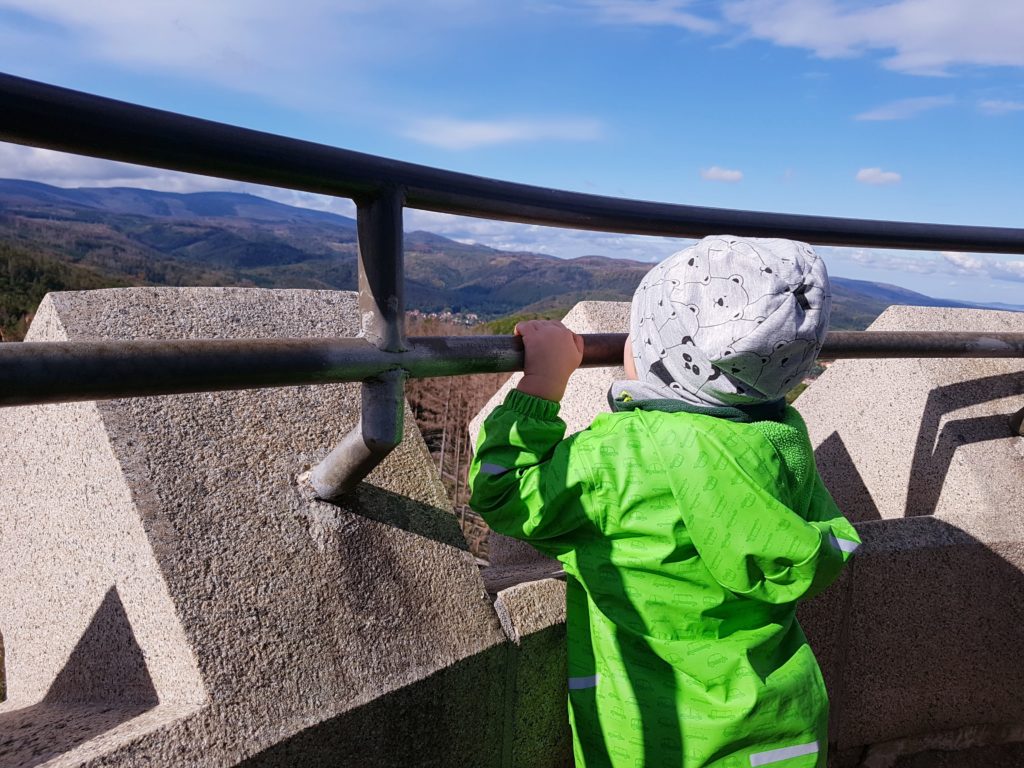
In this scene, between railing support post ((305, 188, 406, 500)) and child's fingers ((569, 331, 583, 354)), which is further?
child's fingers ((569, 331, 583, 354))

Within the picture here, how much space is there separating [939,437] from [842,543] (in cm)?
148

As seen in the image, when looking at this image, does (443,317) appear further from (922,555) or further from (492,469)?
(492,469)

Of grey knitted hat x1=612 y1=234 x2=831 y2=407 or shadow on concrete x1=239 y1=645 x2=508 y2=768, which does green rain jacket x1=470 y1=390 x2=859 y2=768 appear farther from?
shadow on concrete x1=239 y1=645 x2=508 y2=768

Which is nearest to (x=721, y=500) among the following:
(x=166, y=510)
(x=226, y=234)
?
(x=166, y=510)

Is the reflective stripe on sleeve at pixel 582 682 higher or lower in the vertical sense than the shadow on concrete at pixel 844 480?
lower

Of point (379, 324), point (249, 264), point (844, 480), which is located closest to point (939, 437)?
point (844, 480)

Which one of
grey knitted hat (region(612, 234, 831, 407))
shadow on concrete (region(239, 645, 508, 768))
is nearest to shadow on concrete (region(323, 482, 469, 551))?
shadow on concrete (region(239, 645, 508, 768))

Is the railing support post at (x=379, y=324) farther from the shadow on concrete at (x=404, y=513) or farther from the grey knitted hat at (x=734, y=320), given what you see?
the grey knitted hat at (x=734, y=320)

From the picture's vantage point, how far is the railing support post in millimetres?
1310

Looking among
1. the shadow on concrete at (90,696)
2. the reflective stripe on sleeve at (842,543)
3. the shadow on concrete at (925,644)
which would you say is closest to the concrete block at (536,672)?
the reflective stripe on sleeve at (842,543)

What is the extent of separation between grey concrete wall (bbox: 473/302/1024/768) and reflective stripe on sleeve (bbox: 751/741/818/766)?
79 cm

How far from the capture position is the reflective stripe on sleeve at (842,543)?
5.13 feet

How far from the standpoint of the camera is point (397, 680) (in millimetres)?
1476

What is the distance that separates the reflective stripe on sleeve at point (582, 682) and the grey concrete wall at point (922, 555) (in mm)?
524
